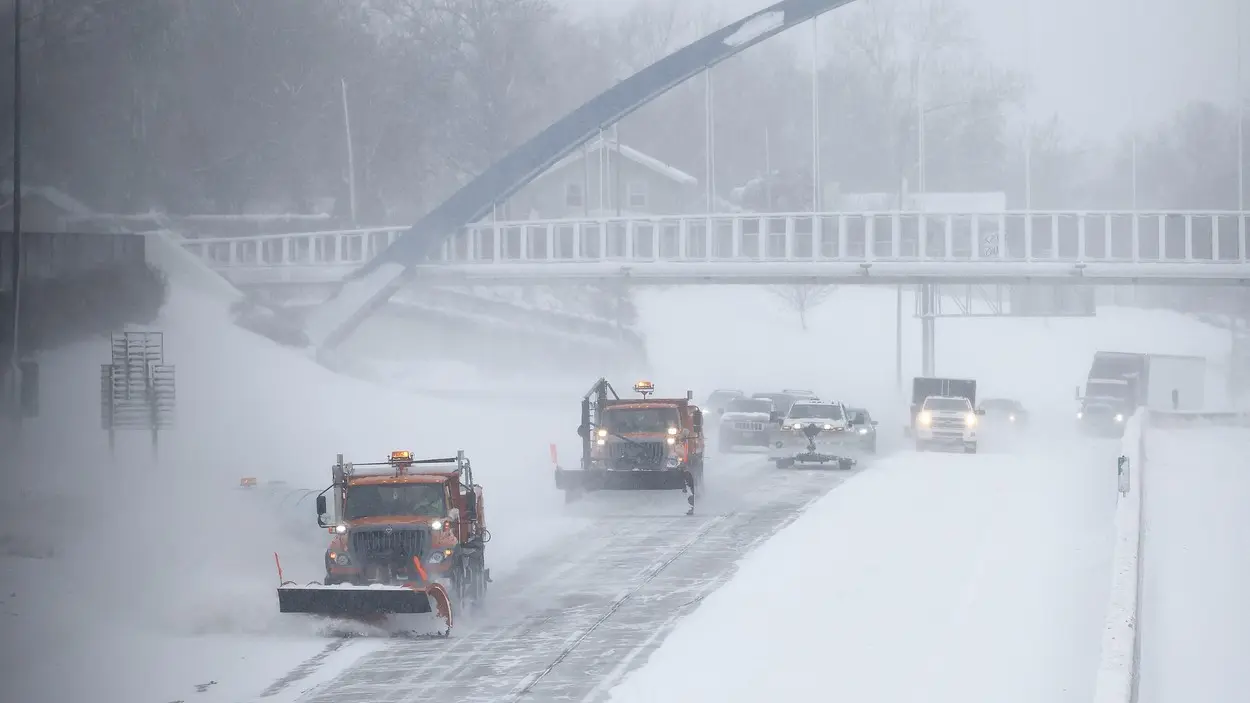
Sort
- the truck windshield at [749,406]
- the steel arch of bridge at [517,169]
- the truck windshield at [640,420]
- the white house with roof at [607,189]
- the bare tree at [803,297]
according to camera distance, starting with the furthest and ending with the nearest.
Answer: the bare tree at [803,297] < the white house with roof at [607,189] < the steel arch of bridge at [517,169] < the truck windshield at [749,406] < the truck windshield at [640,420]

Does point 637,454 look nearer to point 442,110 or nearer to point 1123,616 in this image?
point 1123,616

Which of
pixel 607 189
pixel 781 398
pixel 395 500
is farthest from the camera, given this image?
pixel 607 189

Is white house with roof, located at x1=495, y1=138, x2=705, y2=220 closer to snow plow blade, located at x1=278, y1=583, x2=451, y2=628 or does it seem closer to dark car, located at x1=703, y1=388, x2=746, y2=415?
dark car, located at x1=703, y1=388, x2=746, y2=415

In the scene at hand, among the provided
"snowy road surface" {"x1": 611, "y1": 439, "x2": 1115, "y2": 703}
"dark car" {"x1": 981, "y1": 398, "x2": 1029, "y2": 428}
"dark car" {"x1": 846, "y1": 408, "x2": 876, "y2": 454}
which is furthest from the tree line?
"snowy road surface" {"x1": 611, "y1": 439, "x2": 1115, "y2": 703}

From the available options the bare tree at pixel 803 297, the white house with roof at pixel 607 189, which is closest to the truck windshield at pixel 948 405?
the bare tree at pixel 803 297

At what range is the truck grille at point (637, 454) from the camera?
28.5 meters

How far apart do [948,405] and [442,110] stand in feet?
198

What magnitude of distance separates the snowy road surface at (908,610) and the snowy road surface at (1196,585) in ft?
2.39

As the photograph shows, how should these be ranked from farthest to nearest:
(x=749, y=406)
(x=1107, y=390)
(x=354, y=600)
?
(x=1107, y=390) < (x=749, y=406) < (x=354, y=600)

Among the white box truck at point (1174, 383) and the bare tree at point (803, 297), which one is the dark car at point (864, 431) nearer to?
the white box truck at point (1174, 383)

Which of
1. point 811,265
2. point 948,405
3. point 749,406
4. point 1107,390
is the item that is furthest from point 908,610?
point 1107,390

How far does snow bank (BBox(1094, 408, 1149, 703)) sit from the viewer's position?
1292cm

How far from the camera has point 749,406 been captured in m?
46.2

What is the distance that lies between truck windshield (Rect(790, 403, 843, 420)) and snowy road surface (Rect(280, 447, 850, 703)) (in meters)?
9.13
